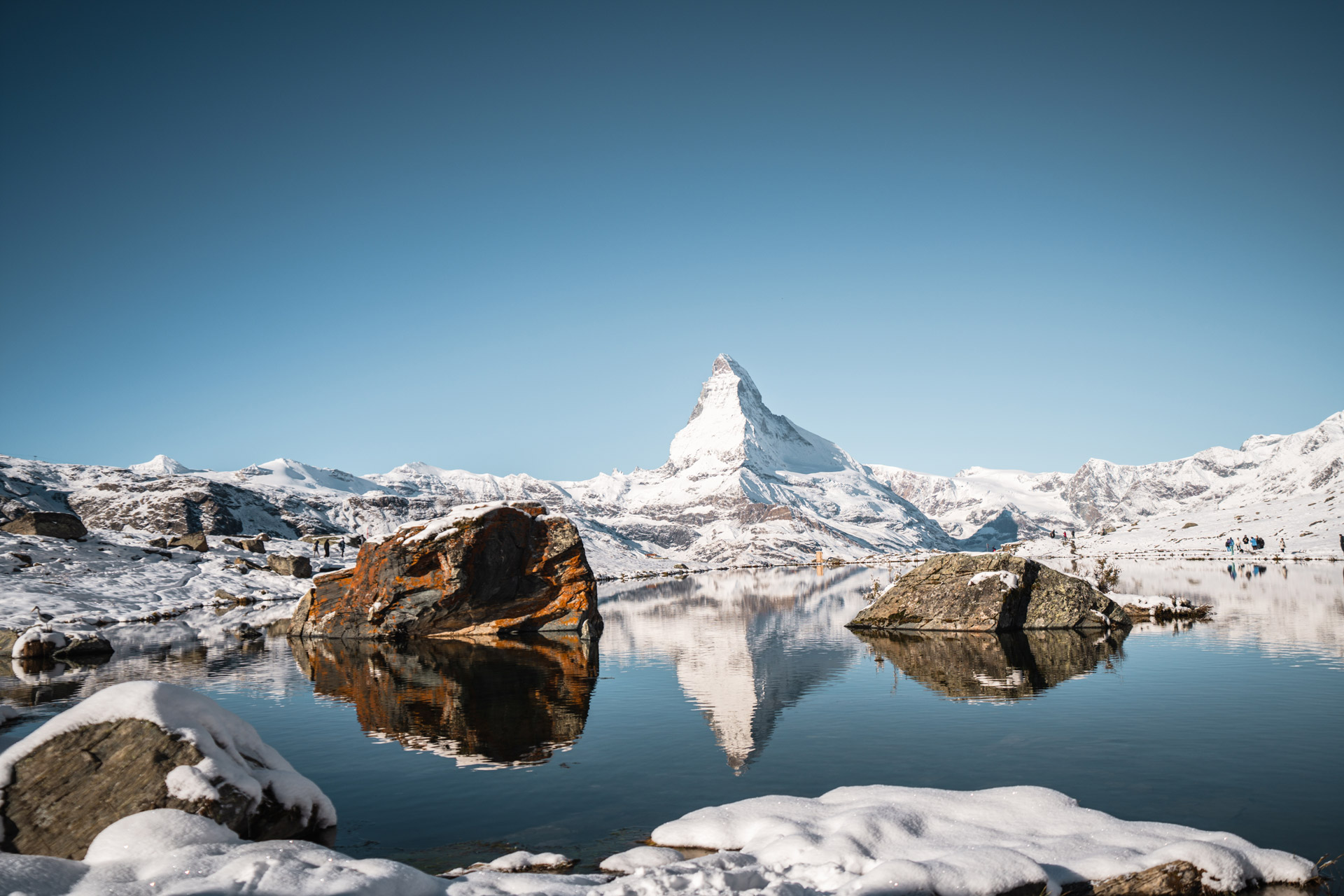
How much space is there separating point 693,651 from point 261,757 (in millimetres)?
21288

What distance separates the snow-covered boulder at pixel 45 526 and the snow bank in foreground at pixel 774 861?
60.3 meters

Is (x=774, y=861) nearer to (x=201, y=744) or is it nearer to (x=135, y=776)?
(x=201, y=744)

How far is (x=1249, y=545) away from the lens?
8475 centimetres

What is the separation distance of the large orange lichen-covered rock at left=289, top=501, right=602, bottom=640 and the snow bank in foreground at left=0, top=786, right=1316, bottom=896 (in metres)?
29.9

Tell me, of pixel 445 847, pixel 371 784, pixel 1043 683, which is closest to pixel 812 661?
pixel 1043 683

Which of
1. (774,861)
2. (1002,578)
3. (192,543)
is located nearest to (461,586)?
(1002,578)

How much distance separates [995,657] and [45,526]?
203ft

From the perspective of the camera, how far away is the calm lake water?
36.2ft

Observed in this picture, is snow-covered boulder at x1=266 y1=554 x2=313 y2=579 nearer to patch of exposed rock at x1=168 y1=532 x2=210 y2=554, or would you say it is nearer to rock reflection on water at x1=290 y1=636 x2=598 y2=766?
patch of exposed rock at x1=168 y1=532 x2=210 y2=554

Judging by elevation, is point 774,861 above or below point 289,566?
below

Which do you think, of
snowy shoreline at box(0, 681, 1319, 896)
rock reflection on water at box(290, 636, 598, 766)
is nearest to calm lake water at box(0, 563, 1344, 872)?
rock reflection on water at box(290, 636, 598, 766)

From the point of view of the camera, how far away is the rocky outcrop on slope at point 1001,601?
105 ft

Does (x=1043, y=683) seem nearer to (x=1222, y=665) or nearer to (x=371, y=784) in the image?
(x=1222, y=665)

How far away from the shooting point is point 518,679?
Result: 24.3 m
